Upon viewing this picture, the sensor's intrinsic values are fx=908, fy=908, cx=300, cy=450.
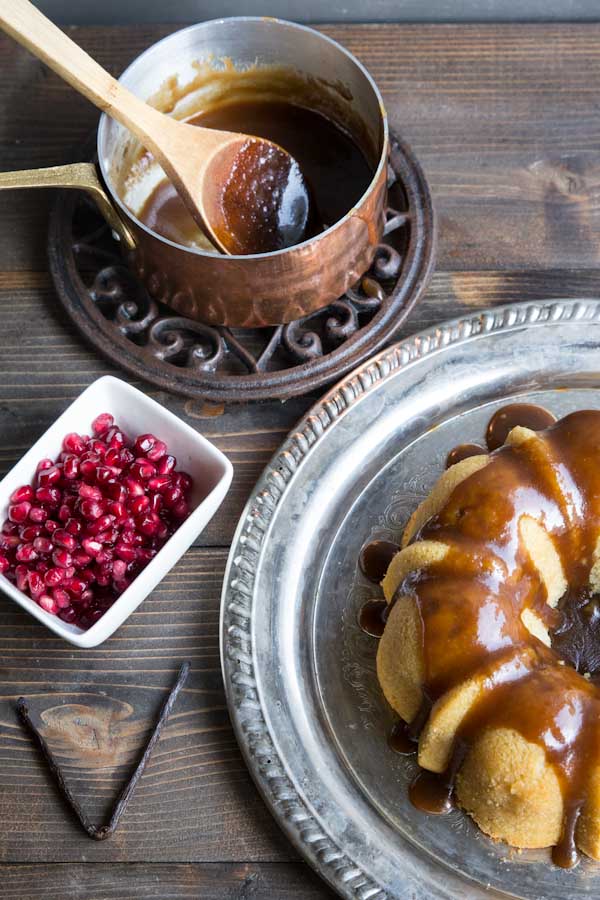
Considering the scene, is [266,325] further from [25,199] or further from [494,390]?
[25,199]

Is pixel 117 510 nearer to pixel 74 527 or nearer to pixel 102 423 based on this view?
pixel 74 527

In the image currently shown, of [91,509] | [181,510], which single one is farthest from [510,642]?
[91,509]

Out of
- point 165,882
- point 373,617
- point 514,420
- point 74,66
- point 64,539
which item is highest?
point 74,66

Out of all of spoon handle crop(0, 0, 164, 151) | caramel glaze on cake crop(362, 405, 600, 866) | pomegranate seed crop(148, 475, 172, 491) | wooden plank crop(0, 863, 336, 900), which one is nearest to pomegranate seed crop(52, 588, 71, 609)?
pomegranate seed crop(148, 475, 172, 491)

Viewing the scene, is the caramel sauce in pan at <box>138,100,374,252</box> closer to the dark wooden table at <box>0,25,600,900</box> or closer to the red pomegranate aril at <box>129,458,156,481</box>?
the dark wooden table at <box>0,25,600,900</box>

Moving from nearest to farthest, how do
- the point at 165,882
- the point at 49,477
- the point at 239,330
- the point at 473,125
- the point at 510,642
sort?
the point at 510,642 → the point at 165,882 → the point at 49,477 → the point at 239,330 → the point at 473,125

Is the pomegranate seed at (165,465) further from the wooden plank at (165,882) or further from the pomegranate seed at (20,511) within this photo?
the wooden plank at (165,882)

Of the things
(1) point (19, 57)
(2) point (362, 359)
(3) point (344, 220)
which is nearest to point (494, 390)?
(2) point (362, 359)
